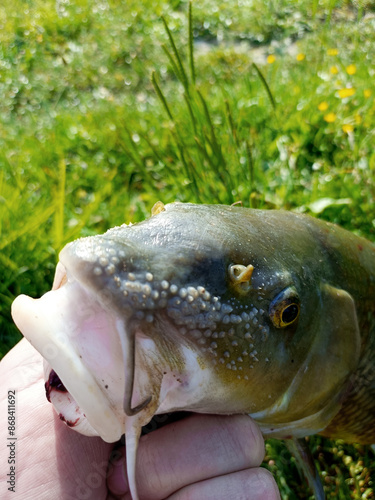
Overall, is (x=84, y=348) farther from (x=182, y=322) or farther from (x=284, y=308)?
(x=284, y=308)

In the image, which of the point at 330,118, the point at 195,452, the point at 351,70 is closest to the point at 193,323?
the point at 195,452

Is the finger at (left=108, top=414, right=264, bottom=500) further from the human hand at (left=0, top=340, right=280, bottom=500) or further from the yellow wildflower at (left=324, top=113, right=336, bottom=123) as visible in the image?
the yellow wildflower at (left=324, top=113, right=336, bottom=123)

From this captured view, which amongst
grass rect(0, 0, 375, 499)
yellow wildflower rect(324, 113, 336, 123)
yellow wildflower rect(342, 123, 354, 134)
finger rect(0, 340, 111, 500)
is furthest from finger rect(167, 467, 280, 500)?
yellow wildflower rect(324, 113, 336, 123)

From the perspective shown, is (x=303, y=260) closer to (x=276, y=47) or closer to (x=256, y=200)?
(x=256, y=200)

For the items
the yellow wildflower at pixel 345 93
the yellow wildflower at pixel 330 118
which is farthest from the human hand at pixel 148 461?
the yellow wildflower at pixel 345 93

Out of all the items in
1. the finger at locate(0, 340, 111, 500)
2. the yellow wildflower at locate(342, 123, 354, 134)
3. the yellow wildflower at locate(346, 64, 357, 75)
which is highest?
the finger at locate(0, 340, 111, 500)

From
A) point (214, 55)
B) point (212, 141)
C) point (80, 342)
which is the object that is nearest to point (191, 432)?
point (80, 342)
